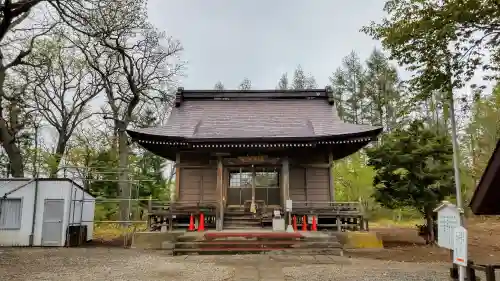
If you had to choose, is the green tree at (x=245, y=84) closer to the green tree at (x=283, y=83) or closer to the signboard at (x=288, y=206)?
the green tree at (x=283, y=83)

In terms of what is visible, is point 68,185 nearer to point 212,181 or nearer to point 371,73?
point 212,181

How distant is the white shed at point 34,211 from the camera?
510 inches

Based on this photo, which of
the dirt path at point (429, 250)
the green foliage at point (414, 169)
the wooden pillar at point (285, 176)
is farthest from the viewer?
the wooden pillar at point (285, 176)

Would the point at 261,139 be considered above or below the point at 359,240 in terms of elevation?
above

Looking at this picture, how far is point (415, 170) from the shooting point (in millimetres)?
13727

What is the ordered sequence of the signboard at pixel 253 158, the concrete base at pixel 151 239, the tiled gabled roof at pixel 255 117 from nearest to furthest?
the concrete base at pixel 151 239
the signboard at pixel 253 158
the tiled gabled roof at pixel 255 117

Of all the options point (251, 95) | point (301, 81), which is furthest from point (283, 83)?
point (251, 95)

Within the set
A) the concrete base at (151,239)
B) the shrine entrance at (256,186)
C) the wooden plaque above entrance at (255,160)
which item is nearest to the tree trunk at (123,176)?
the shrine entrance at (256,186)

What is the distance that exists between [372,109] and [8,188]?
2707 cm

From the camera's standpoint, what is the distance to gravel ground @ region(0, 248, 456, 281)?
7711 mm

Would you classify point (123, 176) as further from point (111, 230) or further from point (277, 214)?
point (277, 214)

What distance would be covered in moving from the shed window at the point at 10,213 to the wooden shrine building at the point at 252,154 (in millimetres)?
4793

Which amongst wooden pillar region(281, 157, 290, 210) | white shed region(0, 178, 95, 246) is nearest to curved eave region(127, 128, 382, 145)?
wooden pillar region(281, 157, 290, 210)

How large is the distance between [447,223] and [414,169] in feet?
26.9
